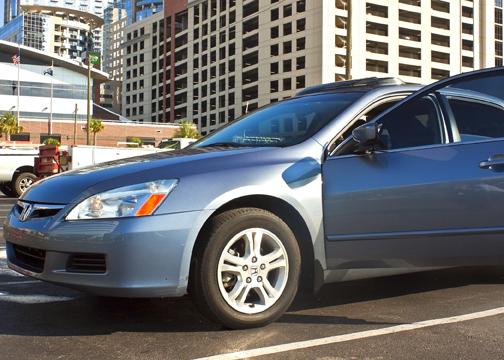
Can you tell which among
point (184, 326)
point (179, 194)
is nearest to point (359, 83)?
Answer: point (179, 194)

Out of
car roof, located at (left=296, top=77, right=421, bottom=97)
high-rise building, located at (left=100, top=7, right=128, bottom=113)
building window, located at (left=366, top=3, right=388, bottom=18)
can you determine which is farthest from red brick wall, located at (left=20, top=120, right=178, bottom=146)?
car roof, located at (left=296, top=77, right=421, bottom=97)

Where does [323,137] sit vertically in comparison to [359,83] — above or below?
below

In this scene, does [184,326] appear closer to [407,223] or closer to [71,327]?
[71,327]

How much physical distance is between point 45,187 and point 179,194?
3.17 feet

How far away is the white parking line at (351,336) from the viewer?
3141 mm

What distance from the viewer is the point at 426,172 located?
377 cm

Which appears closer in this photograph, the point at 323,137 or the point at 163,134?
the point at 323,137

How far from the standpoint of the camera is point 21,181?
51.9ft

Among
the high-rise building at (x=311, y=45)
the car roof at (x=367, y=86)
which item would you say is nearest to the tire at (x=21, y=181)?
the car roof at (x=367, y=86)

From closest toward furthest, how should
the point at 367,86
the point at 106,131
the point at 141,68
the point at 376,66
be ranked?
1. the point at 367,86
2. the point at 376,66
3. the point at 106,131
4. the point at 141,68

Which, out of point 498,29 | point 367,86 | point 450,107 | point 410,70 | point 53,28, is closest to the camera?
point 450,107

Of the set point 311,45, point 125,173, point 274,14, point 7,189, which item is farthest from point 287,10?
point 125,173

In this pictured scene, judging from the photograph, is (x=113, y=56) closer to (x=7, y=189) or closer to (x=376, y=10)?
(x=376, y=10)

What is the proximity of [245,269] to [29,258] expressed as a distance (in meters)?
1.35
